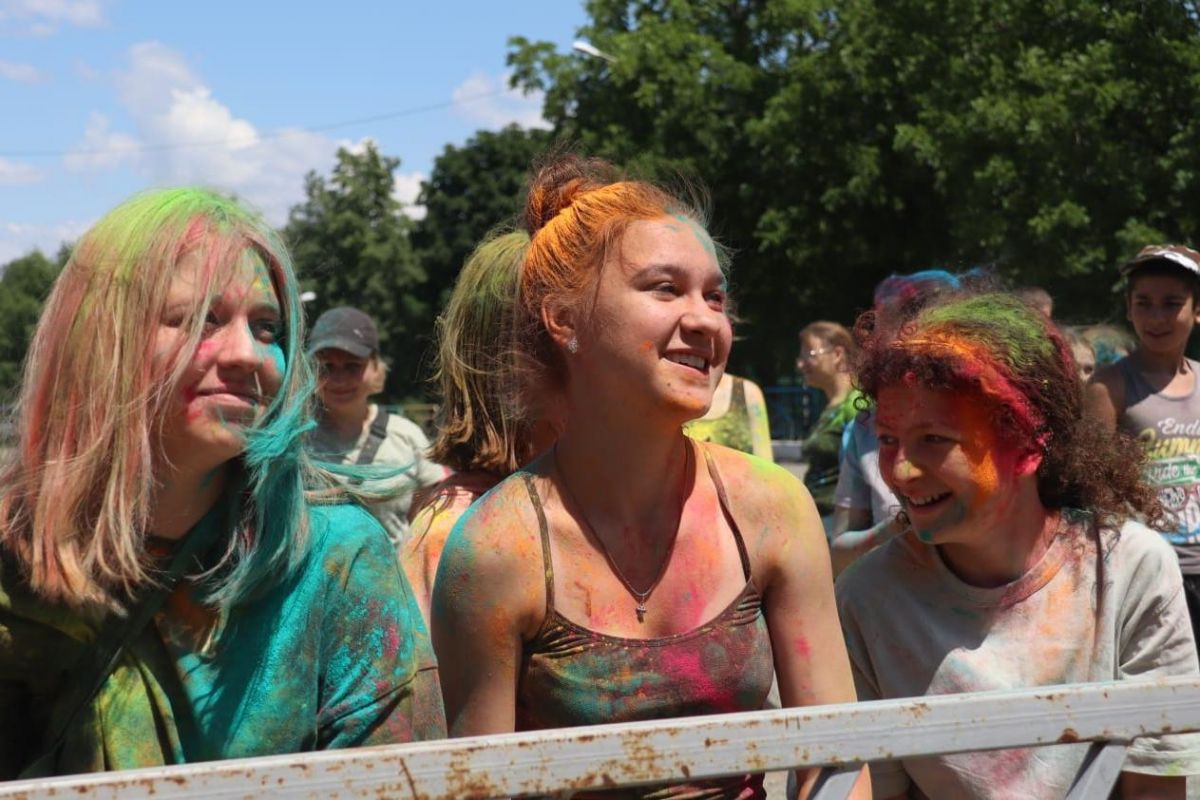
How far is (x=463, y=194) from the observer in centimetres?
4950

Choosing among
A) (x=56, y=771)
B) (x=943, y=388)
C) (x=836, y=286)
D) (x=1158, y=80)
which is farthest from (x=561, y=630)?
(x=836, y=286)

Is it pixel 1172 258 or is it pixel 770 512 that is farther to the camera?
pixel 1172 258

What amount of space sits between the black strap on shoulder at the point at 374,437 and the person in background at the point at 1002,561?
11.0 ft

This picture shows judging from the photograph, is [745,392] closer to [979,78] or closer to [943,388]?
[943,388]

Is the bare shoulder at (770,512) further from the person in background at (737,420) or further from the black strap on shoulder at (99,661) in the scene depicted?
the person in background at (737,420)

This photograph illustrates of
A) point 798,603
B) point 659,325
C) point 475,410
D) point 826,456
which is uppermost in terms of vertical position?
point 659,325

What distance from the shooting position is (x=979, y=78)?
21.8 m

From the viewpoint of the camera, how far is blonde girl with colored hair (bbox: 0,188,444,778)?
5.85 ft

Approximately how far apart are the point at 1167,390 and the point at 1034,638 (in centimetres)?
274

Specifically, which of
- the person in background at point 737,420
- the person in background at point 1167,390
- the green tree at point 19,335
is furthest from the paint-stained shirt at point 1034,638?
the person in background at point 1167,390

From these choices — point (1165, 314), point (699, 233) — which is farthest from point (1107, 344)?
point (699, 233)

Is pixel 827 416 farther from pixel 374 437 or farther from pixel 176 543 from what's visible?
pixel 176 543

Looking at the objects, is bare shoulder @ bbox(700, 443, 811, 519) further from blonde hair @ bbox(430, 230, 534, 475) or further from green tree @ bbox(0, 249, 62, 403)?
green tree @ bbox(0, 249, 62, 403)

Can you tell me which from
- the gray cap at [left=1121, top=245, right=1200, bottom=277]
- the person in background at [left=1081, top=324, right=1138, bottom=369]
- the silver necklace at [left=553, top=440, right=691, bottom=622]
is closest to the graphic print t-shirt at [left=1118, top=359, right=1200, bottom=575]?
the gray cap at [left=1121, top=245, right=1200, bottom=277]
